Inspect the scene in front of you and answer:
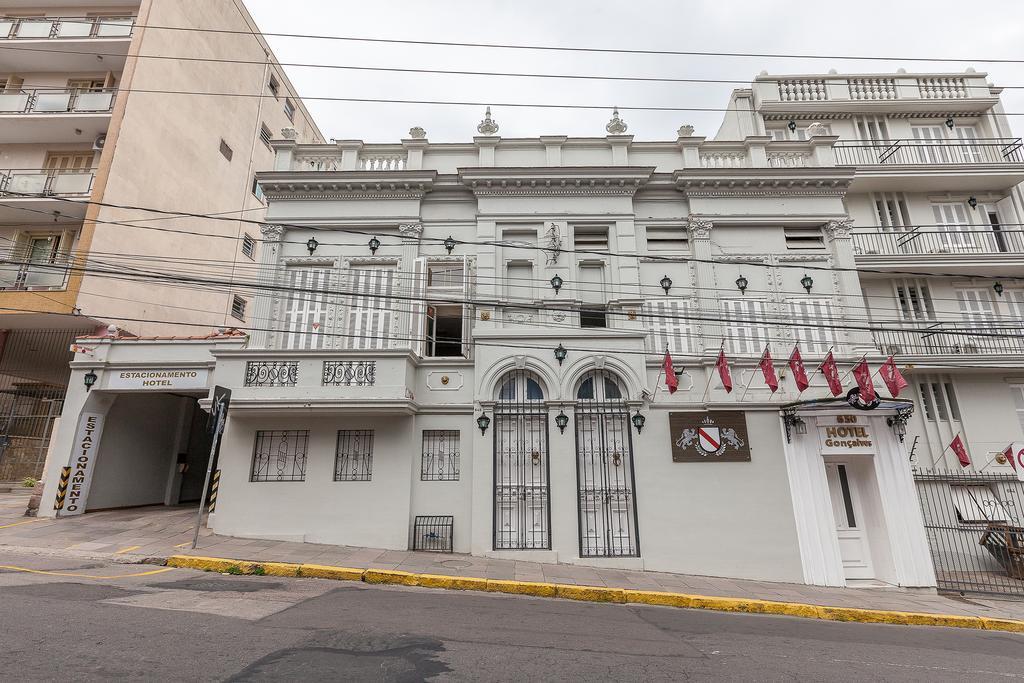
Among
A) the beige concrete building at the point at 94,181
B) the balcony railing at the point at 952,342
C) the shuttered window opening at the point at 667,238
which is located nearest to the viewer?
the shuttered window opening at the point at 667,238

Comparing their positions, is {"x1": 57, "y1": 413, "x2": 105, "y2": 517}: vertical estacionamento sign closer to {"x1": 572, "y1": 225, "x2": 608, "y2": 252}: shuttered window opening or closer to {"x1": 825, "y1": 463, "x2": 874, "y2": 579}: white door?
{"x1": 572, "y1": 225, "x2": 608, "y2": 252}: shuttered window opening

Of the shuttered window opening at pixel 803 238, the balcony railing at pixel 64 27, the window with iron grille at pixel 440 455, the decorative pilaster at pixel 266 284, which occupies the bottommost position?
the window with iron grille at pixel 440 455

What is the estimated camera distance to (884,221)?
16125 millimetres

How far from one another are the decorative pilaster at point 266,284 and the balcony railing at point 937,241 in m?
18.3

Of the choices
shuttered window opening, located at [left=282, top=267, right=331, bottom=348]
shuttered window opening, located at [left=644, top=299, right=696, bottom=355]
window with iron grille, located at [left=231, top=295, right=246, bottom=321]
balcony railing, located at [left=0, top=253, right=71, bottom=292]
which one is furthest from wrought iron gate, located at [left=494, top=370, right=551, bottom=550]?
window with iron grille, located at [left=231, top=295, right=246, bottom=321]

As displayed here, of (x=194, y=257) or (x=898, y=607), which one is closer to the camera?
(x=898, y=607)

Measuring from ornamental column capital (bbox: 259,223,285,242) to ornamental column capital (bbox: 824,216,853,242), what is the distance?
16400 mm

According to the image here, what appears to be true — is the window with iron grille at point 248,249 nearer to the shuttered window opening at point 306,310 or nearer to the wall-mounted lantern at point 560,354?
the shuttered window opening at point 306,310

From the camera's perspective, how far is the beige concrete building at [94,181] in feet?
52.9

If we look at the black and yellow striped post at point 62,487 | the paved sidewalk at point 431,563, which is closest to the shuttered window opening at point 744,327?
the paved sidewalk at point 431,563

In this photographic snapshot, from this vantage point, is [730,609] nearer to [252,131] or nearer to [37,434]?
[37,434]

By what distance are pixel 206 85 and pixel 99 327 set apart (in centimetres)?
1238

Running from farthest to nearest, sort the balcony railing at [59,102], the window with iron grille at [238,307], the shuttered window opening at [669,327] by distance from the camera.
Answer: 1. the window with iron grille at [238,307]
2. the balcony railing at [59,102]
3. the shuttered window opening at [669,327]

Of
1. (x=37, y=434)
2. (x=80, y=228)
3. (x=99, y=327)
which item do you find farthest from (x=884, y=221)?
(x=37, y=434)
